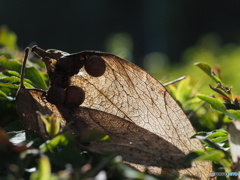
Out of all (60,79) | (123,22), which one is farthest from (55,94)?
(123,22)

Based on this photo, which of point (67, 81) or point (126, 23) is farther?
point (126, 23)

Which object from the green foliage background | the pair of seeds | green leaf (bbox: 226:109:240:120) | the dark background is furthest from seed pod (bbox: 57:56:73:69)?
the dark background

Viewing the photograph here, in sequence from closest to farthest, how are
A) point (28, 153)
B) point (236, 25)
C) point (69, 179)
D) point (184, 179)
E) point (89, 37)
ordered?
point (69, 179) → point (28, 153) → point (184, 179) → point (236, 25) → point (89, 37)

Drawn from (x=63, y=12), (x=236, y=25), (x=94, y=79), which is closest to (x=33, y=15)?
(x=63, y=12)

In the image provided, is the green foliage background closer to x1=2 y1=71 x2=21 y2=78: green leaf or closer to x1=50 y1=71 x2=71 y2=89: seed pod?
x1=2 y1=71 x2=21 y2=78: green leaf

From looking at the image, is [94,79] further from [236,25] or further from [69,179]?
[236,25]

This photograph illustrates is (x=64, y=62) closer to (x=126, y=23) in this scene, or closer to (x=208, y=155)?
(x=208, y=155)

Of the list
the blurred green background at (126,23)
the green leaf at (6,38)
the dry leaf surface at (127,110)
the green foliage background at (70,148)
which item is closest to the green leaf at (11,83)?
the green foliage background at (70,148)
